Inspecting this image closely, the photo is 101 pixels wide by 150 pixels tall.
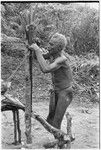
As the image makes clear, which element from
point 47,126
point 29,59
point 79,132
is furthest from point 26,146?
point 79,132

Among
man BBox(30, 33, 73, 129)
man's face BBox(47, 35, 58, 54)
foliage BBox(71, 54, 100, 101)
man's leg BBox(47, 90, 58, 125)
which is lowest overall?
foliage BBox(71, 54, 100, 101)

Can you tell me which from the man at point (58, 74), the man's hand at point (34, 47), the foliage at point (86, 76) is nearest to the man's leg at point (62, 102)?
the man at point (58, 74)

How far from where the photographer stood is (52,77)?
382 cm

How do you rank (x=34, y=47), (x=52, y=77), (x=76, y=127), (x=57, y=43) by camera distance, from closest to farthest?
1. (x=34, y=47)
2. (x=57, y=43)
3. (x=52, y=77)
4. (x=76, y=127)

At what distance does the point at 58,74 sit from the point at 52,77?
0.43 ft

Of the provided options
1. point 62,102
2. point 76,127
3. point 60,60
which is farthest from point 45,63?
point 76,127

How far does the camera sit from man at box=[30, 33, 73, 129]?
Result: 139 inches

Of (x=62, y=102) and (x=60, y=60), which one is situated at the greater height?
(x=60, y=60)

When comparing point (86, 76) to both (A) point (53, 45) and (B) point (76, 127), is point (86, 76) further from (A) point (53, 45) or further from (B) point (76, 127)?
(A) point (53, 45)

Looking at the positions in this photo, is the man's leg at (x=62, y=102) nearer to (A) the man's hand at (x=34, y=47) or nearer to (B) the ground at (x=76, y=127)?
(B) the ground at (x=76, y=127)

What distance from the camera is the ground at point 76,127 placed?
15.2ft

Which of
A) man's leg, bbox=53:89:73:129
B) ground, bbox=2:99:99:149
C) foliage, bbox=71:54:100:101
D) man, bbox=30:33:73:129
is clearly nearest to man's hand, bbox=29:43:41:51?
man, bbox=30:33:73:129

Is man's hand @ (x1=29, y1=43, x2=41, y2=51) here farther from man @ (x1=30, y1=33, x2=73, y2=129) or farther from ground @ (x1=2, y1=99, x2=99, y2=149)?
ground @ (x1=2, y1=99, x2=99, y2=149)

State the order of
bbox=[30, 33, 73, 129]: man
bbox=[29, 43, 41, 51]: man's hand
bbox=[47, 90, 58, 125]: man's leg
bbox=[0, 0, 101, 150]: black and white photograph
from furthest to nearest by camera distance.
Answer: bbox=[47, 90, 58, 125]: man's leg, bbox=[0, 0, 101, 150]: black and white photograph, bbox=[30, 33, 73, 129]: man, bbox=[29, 43, 41, 51]: man's hand
